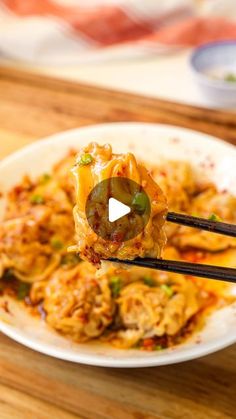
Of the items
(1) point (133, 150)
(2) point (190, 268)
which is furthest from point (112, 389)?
(1) point (133, 150)

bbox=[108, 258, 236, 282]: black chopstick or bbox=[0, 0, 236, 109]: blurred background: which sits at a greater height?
bbox=[0, 0, 236, 109]: blurred background

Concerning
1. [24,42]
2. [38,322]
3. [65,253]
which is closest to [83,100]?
[24,42]

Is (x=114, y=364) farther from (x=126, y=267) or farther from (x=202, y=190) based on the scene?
(x=202, y=190)

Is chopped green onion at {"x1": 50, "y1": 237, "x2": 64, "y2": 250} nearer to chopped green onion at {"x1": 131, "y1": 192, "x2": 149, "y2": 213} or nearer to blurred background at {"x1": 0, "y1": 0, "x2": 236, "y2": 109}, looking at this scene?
chopped green onion at {"x1": 131, "y1": 192, "x2": 149, "y2": 213}

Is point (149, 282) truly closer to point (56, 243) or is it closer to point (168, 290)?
point (168, 290)

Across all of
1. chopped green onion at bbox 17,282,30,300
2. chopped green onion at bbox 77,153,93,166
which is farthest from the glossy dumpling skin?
chopped green onion at bbox 17,282,30,300

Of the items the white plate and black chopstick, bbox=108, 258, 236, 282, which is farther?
the white plate
